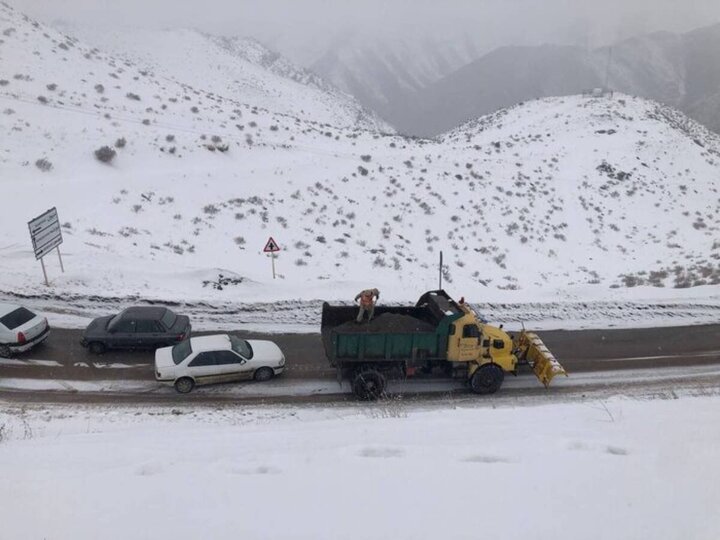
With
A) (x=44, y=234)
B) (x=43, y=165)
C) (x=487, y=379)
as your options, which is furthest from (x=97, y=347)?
(x=43, y=165)

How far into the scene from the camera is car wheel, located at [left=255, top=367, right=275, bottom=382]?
14.4m

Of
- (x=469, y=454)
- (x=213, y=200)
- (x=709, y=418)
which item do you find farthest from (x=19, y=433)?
(x=213, y=200)

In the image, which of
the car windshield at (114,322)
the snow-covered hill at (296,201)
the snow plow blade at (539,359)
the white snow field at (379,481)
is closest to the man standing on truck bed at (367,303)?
the white snow field at (379,481)

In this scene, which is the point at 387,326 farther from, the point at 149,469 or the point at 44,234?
the point at 44,234

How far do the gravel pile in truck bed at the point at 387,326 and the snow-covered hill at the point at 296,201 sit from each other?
20.2 ft

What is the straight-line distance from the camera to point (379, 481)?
720 cm

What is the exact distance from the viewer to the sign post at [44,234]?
56.6 feet

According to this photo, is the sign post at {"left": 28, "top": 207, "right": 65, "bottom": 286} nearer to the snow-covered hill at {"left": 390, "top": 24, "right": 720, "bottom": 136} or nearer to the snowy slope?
the snowy slope

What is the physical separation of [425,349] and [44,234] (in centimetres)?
1379

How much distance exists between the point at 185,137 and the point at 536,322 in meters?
24.0

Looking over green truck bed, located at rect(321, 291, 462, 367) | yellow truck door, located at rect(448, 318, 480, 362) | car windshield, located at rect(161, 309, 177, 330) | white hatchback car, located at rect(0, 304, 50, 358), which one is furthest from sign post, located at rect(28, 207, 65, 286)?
yellow truck door, located at rect(448, 318, 480, 362)

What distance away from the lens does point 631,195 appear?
3934 centimetres

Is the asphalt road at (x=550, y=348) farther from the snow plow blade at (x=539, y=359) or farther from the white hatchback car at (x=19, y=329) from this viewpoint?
the snow plow blade at (x=539, y=359)

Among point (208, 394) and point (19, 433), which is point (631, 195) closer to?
point (208, 394)
